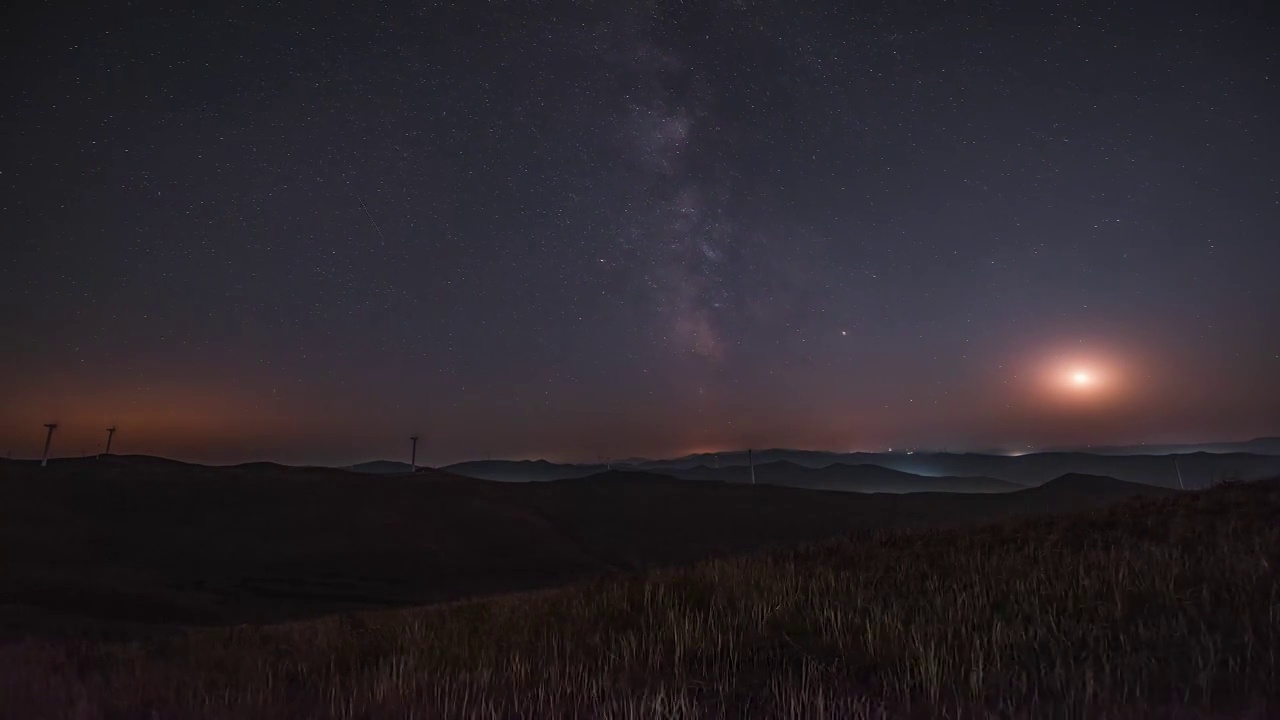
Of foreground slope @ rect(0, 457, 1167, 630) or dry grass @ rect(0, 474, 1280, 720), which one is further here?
foreground slope @ rect(0, 457, 1167, 630)

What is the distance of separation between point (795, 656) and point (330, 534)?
5794 cm

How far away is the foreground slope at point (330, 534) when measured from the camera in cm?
3644

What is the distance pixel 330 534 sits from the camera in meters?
53.7

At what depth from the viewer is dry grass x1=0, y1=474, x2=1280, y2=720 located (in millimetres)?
3020

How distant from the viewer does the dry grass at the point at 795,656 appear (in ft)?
9.91

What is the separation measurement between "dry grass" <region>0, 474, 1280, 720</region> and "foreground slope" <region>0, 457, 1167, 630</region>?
19.8 metres

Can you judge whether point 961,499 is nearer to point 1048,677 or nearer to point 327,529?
point 327,529

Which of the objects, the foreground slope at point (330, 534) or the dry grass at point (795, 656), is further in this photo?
the foreground slope at point (330, 534)

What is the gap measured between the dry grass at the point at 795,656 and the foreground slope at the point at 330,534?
65.1 ft

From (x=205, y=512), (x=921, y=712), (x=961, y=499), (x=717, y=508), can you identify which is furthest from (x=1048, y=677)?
(x=961, y=499)

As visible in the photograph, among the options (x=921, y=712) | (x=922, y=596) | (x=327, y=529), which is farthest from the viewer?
(x=327, y=529)

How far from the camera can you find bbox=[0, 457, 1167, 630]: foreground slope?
1435 inches

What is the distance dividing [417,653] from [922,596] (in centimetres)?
418

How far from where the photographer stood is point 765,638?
173 inches
